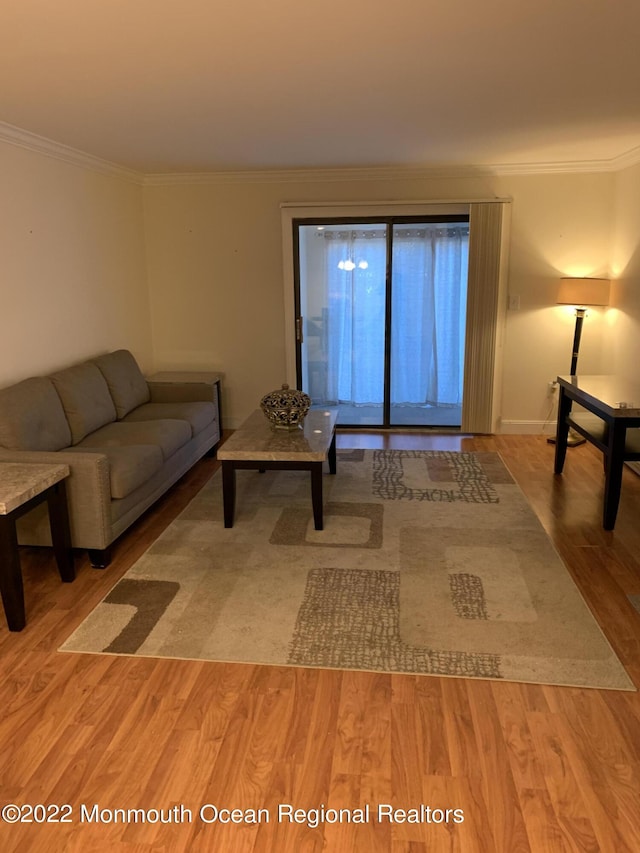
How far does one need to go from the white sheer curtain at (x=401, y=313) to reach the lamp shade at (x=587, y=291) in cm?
99

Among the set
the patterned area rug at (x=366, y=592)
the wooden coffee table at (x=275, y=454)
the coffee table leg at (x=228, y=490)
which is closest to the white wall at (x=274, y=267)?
the patterned area rug at (x=366, y=592)

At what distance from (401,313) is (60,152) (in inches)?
124

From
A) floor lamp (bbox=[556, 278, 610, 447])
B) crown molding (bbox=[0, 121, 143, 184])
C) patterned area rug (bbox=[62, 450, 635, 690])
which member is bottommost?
patterned area rug (bbox=[62, 450, 635, 690])

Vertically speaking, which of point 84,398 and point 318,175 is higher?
point 318,175

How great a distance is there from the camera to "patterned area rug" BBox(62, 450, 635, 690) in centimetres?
252

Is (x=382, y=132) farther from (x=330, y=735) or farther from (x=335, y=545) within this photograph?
(x=330, y=735)

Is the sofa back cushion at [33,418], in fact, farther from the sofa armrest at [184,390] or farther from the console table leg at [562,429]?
the console table leg at [562,429]

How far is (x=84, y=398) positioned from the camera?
4152mm

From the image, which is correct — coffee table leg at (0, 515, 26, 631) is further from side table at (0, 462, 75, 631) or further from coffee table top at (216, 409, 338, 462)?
coffee table top at (216, 409, 338, 462)

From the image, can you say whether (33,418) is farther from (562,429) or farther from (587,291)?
(587,291)

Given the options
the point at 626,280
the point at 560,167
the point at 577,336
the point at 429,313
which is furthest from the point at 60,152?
the point at 626,280

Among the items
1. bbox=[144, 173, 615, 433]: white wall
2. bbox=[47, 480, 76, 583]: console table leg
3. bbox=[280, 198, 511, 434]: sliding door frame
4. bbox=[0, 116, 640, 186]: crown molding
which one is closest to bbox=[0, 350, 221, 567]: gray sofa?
bbox=[47, 480, 76, 583]: console table leg

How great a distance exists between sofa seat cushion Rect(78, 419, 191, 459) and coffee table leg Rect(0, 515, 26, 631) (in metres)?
1.26

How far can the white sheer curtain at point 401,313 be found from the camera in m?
5.80
